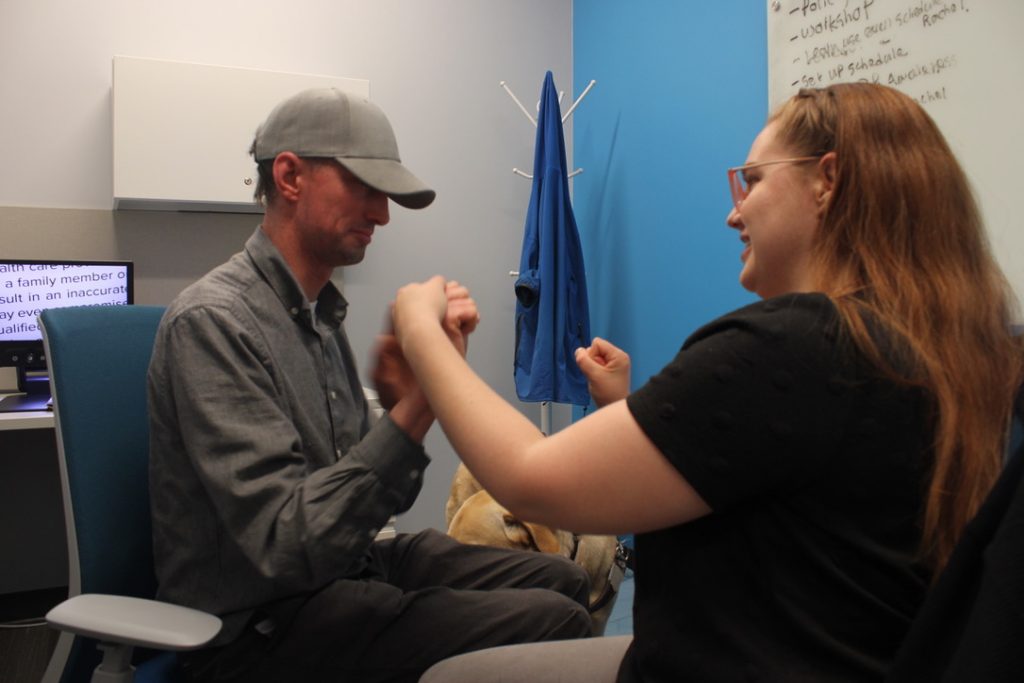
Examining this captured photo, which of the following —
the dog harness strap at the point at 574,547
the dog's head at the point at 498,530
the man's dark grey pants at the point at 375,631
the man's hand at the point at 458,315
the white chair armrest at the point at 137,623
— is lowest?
the dog harness strap at the point at 574,547

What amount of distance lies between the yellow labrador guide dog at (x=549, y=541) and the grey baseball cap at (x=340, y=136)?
Answer: 3.46 feet

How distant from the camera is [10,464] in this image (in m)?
2.90

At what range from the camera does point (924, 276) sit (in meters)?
0.80

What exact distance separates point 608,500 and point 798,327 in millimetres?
234

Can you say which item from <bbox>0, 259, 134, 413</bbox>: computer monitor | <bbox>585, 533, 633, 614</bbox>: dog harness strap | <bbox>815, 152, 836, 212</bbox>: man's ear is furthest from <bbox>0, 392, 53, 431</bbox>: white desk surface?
<bbox>815, 152, 836, 212</bbox>: man's ear

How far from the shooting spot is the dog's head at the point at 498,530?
215 cm

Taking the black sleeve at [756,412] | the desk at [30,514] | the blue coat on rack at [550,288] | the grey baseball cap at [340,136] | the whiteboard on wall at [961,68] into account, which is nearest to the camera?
the black sleeve at [756,412]

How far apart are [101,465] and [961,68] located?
6.48 feet

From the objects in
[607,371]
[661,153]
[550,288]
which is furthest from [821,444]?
[661,153]

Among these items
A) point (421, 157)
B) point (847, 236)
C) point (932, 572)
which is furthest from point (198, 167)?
point (932, 572)

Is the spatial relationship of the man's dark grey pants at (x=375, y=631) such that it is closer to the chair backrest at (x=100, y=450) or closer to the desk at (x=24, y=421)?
the chair backrest at (x=100, y=450)

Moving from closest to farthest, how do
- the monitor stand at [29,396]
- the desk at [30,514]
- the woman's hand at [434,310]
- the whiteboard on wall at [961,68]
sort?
1. the woman's hand at [434,310]
2. the whiteboard on wall at [961,68]
3. the monitor stand at [29,396]
4. the desk at [30,514]

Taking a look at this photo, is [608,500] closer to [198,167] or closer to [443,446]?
[198,167]

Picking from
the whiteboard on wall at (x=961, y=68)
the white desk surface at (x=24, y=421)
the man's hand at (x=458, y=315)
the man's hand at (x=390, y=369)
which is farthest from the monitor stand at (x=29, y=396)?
the whiteboard on wall at (x=961, y=68)
